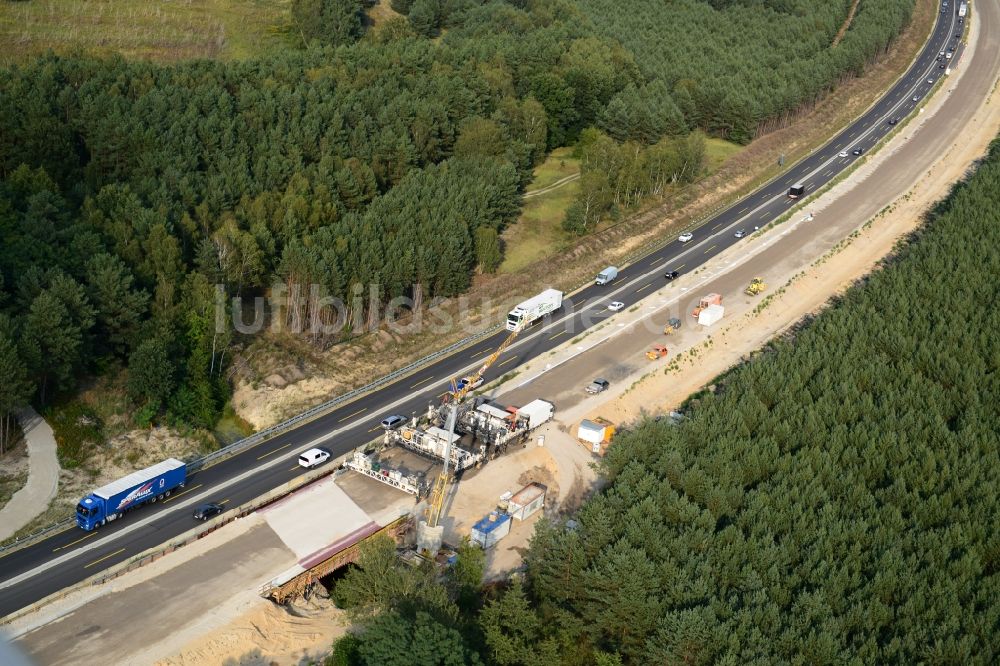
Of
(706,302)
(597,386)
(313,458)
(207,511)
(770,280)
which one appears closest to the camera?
(207,511)

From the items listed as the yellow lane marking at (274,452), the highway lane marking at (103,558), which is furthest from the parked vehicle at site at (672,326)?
the highway lane marking at (103,558)

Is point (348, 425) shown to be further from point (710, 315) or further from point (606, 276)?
point (710, 315)

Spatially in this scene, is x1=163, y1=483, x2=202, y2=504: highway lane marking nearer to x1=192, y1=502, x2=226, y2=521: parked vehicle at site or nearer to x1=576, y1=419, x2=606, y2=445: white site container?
x1=192, y1=502, x2=226, y2=521: parked vehicle at site

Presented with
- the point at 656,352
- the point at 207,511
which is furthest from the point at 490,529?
the point at 656,352

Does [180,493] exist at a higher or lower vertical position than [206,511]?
lower

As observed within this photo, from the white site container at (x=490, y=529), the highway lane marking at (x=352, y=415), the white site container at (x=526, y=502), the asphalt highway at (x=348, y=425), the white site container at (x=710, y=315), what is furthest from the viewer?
the white site container at (x=710, y=315)

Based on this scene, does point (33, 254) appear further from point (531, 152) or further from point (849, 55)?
point (849, 55)

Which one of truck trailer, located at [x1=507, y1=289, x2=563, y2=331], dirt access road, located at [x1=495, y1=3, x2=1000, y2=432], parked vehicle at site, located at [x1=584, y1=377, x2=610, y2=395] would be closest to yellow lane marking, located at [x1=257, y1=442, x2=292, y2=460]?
dirt access road, located at [x1=495, y1=3, x2=1000, y2=432]

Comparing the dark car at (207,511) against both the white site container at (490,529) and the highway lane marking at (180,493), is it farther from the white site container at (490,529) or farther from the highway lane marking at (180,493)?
the white site container at (490,529)
